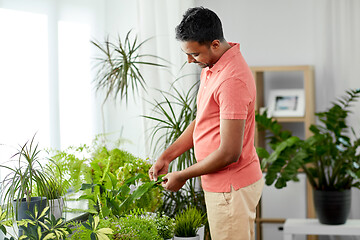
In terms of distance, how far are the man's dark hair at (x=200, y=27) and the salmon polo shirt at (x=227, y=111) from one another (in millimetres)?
97

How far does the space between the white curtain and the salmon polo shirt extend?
2.45m

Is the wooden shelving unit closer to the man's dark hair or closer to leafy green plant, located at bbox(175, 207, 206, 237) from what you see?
leafy green plant, located at bbox(175, 207, 206, 237)

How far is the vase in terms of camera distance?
3.46m

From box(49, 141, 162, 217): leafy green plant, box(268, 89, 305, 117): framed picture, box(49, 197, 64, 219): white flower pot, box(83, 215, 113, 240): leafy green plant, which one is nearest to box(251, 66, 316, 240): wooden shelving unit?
box(268, 89, 305, 117): framed picture

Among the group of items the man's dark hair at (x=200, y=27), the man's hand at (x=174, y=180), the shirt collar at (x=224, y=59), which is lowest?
the man's hand at (x=174, y=180)

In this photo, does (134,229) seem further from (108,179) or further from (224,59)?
(224,59)

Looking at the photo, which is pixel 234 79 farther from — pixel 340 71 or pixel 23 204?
pixel 340 71

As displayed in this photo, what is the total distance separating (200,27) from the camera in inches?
67.5

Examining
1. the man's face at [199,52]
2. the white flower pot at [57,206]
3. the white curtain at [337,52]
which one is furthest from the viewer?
the white curtain at [337,52]

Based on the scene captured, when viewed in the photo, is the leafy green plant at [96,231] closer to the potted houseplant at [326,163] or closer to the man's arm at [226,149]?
the man's arm at [226,149]

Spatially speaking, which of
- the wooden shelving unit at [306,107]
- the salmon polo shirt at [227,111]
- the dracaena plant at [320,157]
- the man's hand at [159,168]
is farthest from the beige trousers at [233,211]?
the wooden shelving unit at [306,107]

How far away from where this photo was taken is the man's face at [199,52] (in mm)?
1745

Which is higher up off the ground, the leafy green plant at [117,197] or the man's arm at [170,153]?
the man's arm at [170,153]

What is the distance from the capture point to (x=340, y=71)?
13.4ft
